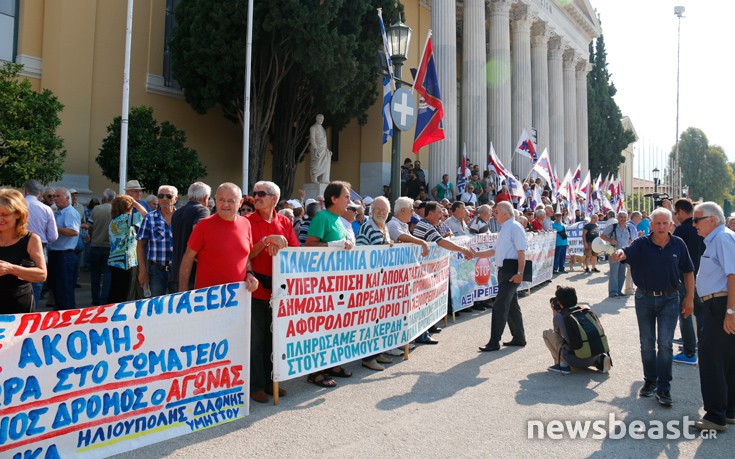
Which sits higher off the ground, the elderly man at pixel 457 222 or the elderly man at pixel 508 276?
the elderly man at pixel 457 222

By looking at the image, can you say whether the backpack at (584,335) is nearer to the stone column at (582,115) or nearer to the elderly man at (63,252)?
the elderly man at (63,252)

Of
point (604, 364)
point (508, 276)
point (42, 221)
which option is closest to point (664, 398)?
point (604, 364)

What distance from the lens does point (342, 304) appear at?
576cm

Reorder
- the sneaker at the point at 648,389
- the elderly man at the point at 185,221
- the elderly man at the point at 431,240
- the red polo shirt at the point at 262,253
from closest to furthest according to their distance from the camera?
1. the red polo shirt at the point at 262,253
2. the sneaker at the point at 648,389
3. the elderly man at the point at 185,221
4. the elderly man at the point at 431,240

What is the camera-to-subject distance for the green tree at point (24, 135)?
35.8ft

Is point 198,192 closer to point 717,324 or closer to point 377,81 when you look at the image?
point 717,324

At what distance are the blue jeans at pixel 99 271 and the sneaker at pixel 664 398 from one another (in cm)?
739

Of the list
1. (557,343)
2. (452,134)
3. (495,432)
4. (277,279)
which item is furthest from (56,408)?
(452,134)

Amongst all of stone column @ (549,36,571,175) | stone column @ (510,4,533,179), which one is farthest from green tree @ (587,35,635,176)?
stone column @ (510,4,533,179)

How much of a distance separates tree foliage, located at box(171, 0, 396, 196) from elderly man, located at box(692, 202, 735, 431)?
41.2 ft

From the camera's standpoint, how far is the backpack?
6285 millimetres

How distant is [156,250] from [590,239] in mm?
14150

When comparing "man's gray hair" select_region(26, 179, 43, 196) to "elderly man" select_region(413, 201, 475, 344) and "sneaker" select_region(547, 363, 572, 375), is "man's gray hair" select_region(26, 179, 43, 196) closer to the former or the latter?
"elderly man" select_region(413, 201, 475, 344)

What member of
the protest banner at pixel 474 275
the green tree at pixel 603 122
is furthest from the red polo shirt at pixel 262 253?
the green tree at pixel 603 122
